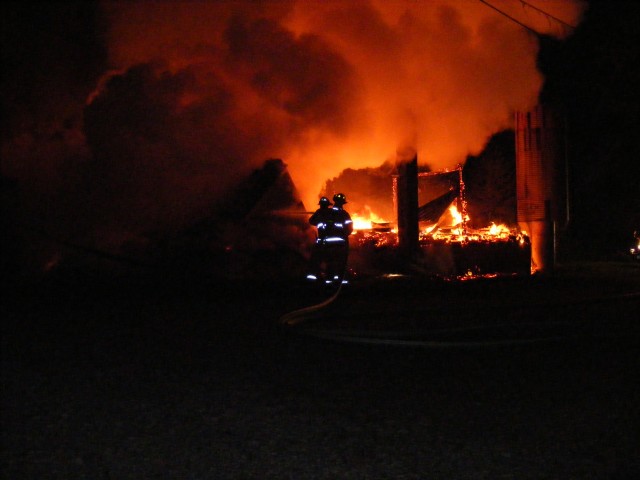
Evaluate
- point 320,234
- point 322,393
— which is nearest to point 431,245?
point 320,234

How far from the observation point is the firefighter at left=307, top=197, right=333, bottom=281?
36.2 feet

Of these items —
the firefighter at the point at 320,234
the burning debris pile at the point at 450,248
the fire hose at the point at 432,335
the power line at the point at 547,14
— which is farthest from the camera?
the burning debris pile at the point at 450,248

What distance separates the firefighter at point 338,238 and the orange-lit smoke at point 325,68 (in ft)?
9.80

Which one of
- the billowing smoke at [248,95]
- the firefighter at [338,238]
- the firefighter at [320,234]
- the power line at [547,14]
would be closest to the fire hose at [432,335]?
the firefighter at [320,234]

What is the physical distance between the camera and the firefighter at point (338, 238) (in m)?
11.1

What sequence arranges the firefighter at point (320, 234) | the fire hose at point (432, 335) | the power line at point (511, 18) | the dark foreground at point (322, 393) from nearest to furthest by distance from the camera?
the dark foreground at point (322, 393), the fire hose at point (432, 335), the firefighter at point (320, 234), the power line at point (511, 18)

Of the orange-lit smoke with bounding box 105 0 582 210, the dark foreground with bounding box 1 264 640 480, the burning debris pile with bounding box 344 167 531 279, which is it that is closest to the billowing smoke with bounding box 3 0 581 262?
the orange-lit smoke with bounding box 105 0 582 210

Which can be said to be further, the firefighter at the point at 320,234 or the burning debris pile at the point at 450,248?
the burning debris pile at the point at 450,248

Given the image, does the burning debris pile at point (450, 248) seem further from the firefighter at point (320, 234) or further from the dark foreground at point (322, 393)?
the dark foreground at point (322, 393)

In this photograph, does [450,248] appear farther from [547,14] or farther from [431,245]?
[547,14]

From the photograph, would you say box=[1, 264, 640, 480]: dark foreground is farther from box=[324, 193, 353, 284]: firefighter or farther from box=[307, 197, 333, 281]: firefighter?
box=[324, 193, 353, 284]: firefighter

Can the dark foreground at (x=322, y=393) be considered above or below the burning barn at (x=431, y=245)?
below

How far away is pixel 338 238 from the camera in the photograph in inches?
439

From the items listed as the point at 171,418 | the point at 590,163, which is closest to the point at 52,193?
the point at 171,418
